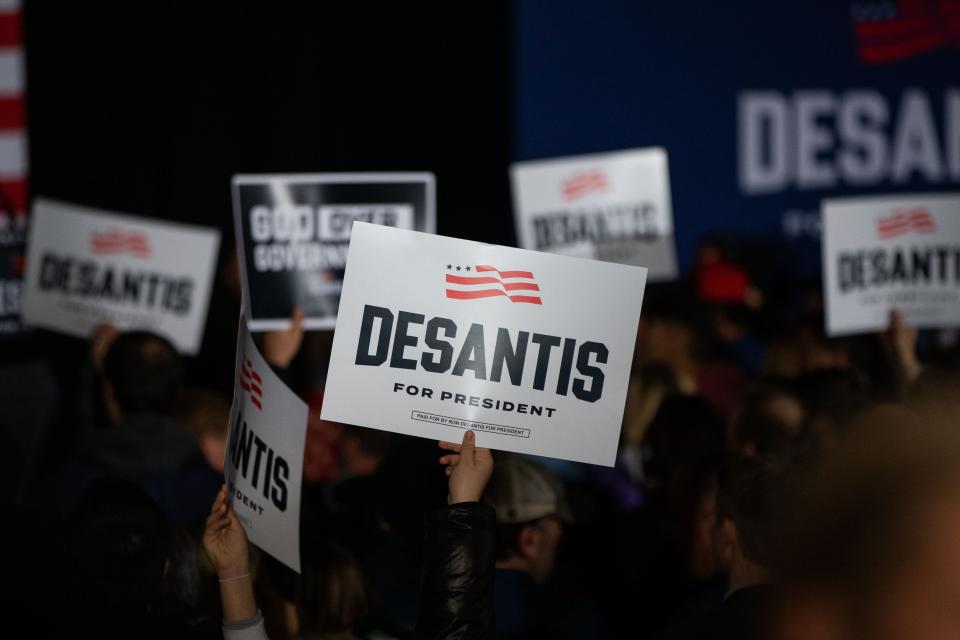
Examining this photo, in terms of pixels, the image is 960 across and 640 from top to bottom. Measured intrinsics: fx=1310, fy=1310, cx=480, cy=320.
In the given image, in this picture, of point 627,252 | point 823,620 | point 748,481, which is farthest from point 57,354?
point 823,620

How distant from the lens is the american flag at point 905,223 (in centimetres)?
520

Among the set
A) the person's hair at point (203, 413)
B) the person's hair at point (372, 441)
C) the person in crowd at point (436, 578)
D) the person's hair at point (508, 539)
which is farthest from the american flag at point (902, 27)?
the person in crowd at point (436, 578)

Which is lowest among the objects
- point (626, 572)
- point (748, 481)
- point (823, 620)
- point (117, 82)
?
point (626, 572)

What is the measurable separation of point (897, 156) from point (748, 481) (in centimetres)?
677

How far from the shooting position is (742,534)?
2506mm

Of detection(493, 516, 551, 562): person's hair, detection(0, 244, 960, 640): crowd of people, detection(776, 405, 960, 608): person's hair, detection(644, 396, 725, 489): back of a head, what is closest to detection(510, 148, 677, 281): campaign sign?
detection(0, 244, 960, 640): crowd of people

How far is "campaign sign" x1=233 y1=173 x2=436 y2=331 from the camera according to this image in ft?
14.4

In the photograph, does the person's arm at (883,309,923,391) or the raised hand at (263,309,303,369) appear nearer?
the raised hand at (263,309,303,369)

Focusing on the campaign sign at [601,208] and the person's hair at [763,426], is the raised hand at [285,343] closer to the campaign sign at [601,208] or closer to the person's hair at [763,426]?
the person's hair at [763,426]

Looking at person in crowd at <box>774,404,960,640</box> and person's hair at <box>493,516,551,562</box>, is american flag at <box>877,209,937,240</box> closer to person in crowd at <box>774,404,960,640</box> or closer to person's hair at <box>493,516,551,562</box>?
person's hair at <box>493,516,551,562</box>

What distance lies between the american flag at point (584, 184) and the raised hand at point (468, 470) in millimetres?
4140

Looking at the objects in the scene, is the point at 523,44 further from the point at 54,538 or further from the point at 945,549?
the point at 945,549

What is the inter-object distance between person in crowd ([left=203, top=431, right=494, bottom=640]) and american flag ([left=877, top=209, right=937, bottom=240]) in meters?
3.20

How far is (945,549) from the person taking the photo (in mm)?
964
